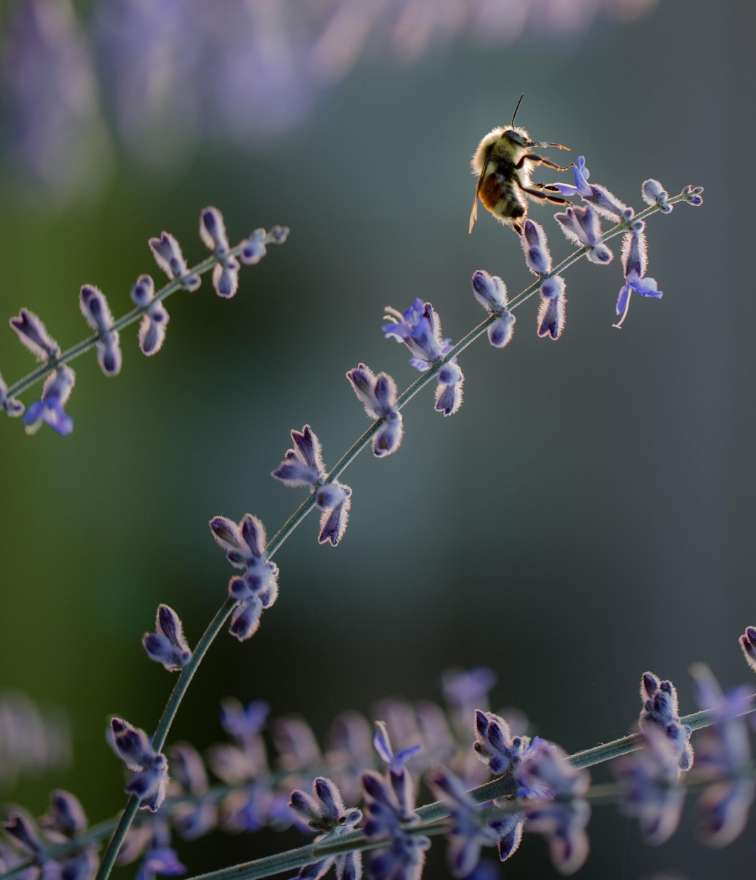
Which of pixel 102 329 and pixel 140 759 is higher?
pixel 102 329

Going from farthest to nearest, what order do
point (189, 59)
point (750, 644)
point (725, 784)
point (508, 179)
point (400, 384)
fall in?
point (400, 384)
point (189, 59)
point (508, 179)
point (750, 644)
point (725, 784)

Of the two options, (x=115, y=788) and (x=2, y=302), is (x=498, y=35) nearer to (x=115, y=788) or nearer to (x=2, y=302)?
(x=2, y=302)

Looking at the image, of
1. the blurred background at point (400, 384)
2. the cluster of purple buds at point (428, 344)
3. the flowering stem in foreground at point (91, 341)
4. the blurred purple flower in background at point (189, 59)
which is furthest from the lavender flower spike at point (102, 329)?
the blurred background at point (400, 384)

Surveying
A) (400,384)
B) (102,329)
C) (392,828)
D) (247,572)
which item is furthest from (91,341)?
(400,384)

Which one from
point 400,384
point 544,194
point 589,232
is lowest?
point 589,232

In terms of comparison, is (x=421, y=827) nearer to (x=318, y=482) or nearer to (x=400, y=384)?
(x=318, y=482)

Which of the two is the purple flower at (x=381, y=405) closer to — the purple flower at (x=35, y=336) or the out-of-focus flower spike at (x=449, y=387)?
the out-of-focus flower spike at (x=449, y=387)

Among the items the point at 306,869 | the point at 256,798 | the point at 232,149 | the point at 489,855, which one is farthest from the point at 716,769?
the point at 232,149
